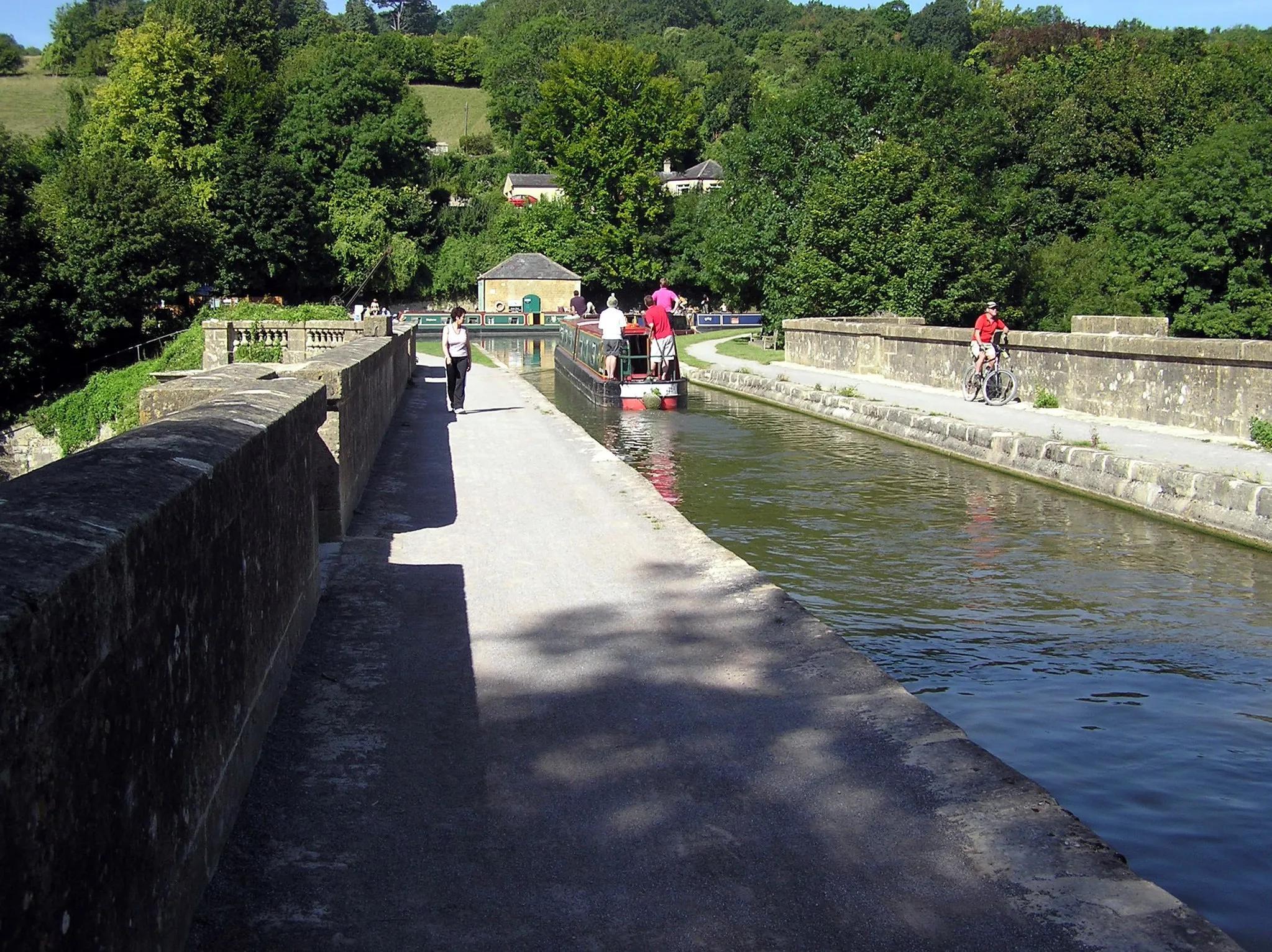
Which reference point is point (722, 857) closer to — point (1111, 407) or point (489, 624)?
point (489, 624)

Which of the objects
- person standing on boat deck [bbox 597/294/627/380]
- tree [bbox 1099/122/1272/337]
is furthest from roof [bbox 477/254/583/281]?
person standing on boat deck [bbox 597/294/627/380]

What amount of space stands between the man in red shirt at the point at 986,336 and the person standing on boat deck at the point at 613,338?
6.70m

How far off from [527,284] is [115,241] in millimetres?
23691

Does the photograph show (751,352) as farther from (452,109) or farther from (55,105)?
(452,109)

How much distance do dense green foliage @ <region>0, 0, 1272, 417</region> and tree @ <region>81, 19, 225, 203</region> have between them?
16 cm

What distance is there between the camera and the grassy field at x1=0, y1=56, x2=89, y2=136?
313 ft

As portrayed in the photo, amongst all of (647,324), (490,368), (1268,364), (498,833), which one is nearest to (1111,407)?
(1268,364)

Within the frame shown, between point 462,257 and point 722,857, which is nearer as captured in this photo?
point 722,857

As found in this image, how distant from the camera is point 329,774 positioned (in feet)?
15.9

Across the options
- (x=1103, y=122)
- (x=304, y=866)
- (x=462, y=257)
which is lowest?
(x=304, y=866)

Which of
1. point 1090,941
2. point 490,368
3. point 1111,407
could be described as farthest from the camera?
point 490,368

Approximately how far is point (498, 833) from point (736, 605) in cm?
326

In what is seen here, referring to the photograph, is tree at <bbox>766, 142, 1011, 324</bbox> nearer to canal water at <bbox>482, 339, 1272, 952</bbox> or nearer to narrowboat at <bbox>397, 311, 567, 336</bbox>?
canal water at <bbox>482, 339, 1272, 952</bbox>

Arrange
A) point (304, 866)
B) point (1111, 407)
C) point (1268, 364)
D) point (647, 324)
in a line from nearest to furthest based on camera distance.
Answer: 1. point (304, 866)
2. point (1268, 364)
3. point (1111, 407)
4. point (647, 324)
